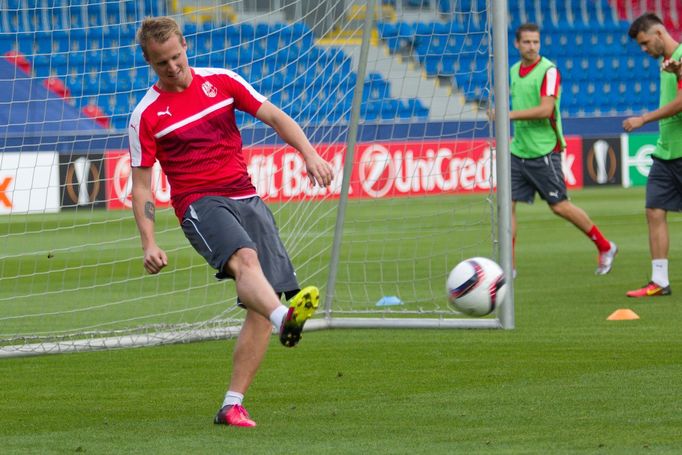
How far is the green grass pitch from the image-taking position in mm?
5199

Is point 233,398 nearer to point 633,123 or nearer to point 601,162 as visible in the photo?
point 633,123

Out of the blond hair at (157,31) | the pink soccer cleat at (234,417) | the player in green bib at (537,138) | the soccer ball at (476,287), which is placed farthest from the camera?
the player in green bib at (537,138)

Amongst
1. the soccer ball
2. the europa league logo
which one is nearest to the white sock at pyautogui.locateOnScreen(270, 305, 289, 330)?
the soccer ball

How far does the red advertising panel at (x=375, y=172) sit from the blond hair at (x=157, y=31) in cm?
289

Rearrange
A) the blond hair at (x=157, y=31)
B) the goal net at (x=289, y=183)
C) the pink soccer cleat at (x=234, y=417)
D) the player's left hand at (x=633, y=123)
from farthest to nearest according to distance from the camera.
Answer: the player's left hand at (x=633, y=123) → the goal net at (x=289, y=183) → the pink soccer cleat at (x=234, y=417) → the blond hair at (x=157, y=31)

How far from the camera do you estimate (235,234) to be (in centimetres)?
551

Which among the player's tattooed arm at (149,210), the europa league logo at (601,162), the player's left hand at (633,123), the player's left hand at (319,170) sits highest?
the player's left hand at (319,170)

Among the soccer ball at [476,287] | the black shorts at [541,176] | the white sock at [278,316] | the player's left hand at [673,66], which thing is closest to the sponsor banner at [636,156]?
the black shorts at [541,176]

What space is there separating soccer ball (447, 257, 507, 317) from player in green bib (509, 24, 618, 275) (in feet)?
15.4

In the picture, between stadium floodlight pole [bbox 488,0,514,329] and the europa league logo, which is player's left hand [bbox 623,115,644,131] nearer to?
stadium floodlight pole [bbox 488,0,514,329]

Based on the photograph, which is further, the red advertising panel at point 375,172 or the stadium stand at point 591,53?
the stadium stand at point 591,53

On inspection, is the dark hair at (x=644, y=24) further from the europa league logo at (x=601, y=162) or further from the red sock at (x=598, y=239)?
the europa league logo at (x=601, y=162)

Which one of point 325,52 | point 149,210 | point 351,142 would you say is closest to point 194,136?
point 149,210

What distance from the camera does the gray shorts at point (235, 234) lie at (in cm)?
551
